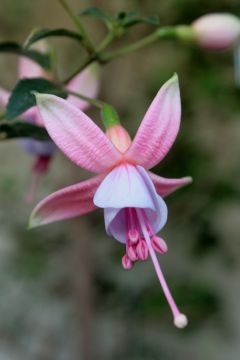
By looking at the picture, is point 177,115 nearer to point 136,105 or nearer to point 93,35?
point 136,105

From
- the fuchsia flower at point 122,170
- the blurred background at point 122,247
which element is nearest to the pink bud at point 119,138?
the fuchsia flower at point 122,170

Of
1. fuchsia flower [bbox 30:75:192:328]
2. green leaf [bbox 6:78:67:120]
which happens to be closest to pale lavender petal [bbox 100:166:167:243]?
fuchsia flower [bbox 30:75:192:328]

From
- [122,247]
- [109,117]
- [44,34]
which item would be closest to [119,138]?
[109,117]

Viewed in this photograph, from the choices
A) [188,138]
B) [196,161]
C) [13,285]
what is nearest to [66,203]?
[196,161]

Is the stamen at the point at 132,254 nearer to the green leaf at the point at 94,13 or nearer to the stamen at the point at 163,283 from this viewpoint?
the stamen at the point at 163,283

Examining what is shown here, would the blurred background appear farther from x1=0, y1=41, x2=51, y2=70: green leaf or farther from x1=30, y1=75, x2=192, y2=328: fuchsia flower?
x1=30, y1=75, x2=192, y2=328: fuchsia flower

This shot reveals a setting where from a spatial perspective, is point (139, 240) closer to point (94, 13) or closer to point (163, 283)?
point (163, 283)
